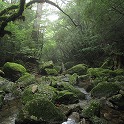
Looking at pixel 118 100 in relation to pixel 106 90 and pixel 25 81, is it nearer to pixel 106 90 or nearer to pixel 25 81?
pixel 106 90

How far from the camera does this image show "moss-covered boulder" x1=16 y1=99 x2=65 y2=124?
608 cm

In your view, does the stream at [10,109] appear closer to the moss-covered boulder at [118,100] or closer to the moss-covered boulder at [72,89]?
the moss-covered boulder at [72,89]

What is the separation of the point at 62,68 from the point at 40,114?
11856 millimetres


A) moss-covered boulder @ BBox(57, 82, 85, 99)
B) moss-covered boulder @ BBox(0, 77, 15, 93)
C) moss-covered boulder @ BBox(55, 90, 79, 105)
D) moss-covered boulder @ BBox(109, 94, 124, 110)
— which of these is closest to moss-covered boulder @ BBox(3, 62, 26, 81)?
moss-covered boulder @ BBox(0, 77, 15, 93)

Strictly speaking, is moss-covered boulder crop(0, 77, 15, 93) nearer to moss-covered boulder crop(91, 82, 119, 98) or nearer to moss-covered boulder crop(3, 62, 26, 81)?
moss-covered boulder crop(3, 62, 26, 81)

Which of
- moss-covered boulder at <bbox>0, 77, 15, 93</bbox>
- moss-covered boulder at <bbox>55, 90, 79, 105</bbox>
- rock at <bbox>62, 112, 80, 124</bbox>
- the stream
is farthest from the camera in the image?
moss-covered boulder at <bbox>0, 77, 15, 93</bbox>

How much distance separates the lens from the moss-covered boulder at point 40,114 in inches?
239

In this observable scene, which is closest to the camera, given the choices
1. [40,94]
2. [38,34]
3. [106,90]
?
[40,94]

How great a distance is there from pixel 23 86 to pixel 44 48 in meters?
10.6

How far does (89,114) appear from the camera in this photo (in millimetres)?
6648

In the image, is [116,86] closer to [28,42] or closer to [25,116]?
[25,116]

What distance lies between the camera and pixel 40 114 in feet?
20.5

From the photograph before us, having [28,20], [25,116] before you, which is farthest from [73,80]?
[28,20]

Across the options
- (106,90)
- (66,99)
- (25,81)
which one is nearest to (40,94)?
(66,99)
